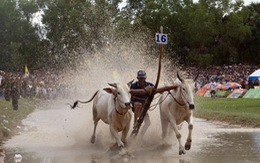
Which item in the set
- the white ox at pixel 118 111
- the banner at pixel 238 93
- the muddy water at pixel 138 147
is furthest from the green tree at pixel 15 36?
the white ox at pixel 118 111

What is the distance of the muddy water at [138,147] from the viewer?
36.2 feet

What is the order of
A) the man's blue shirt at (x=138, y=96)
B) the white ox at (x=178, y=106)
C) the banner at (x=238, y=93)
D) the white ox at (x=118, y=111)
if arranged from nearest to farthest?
the white ox at (x=118, y=111)
the white ox at (x=178, y=106)
the man's blue shirt at (x=138, y=96)
the banner at (x=238, y=93)

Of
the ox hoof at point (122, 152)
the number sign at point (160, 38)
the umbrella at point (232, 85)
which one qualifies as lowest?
the ox hoof at point (122, 152)

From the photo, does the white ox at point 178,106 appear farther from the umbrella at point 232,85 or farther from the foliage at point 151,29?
the foliage at point 151,29

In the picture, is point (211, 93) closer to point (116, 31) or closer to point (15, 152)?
point (116, 31)

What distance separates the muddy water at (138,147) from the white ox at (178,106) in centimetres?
51

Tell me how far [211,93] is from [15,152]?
25331mm

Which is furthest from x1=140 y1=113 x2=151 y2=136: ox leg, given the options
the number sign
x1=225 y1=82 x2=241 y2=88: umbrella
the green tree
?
the green tree

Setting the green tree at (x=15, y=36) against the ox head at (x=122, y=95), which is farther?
the green tree at (x=15, y=36)

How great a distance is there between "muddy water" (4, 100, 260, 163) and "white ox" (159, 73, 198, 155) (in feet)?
1.68

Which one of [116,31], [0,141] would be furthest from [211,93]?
[0,141]

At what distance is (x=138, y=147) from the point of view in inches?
496

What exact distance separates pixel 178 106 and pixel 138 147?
1431mm

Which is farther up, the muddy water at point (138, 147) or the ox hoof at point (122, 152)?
the ox hoof at point (122, 152)
